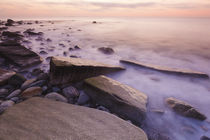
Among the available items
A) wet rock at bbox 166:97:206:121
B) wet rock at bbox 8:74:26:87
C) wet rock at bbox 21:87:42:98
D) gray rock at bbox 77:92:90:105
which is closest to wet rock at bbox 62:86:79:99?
gray rock at bbox 77:92:90:105

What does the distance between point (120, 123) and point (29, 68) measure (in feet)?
9.89

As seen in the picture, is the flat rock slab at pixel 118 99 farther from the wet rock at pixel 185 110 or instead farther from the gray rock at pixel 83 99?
the wet rock at pixel 185 110

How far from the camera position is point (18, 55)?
3.40m

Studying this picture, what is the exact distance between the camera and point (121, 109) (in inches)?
68.0

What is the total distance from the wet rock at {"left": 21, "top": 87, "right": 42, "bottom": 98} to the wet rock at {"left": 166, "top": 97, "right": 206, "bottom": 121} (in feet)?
7.43

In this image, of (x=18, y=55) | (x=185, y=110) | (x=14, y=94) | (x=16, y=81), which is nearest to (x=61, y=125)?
(x=14, y=94)

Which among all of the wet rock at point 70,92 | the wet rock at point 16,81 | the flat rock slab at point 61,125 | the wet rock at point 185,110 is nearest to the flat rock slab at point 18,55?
the wet rock at point 16,81

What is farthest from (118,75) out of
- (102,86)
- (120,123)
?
(120,123)

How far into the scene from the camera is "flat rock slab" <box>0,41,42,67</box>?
326 cm

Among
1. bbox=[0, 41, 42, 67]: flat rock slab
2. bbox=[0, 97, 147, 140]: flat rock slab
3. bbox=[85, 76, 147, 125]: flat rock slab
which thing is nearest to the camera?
bbox=[0, 97, 147, 140]: flat rock slab

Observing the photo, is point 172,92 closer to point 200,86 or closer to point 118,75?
point 200,86

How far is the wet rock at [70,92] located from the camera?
6.62 feet

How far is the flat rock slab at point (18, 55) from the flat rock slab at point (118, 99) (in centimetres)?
226

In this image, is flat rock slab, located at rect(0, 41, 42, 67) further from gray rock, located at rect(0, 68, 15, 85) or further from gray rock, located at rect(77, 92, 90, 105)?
gray rock, located at rect(77, 92, 90, 105)
